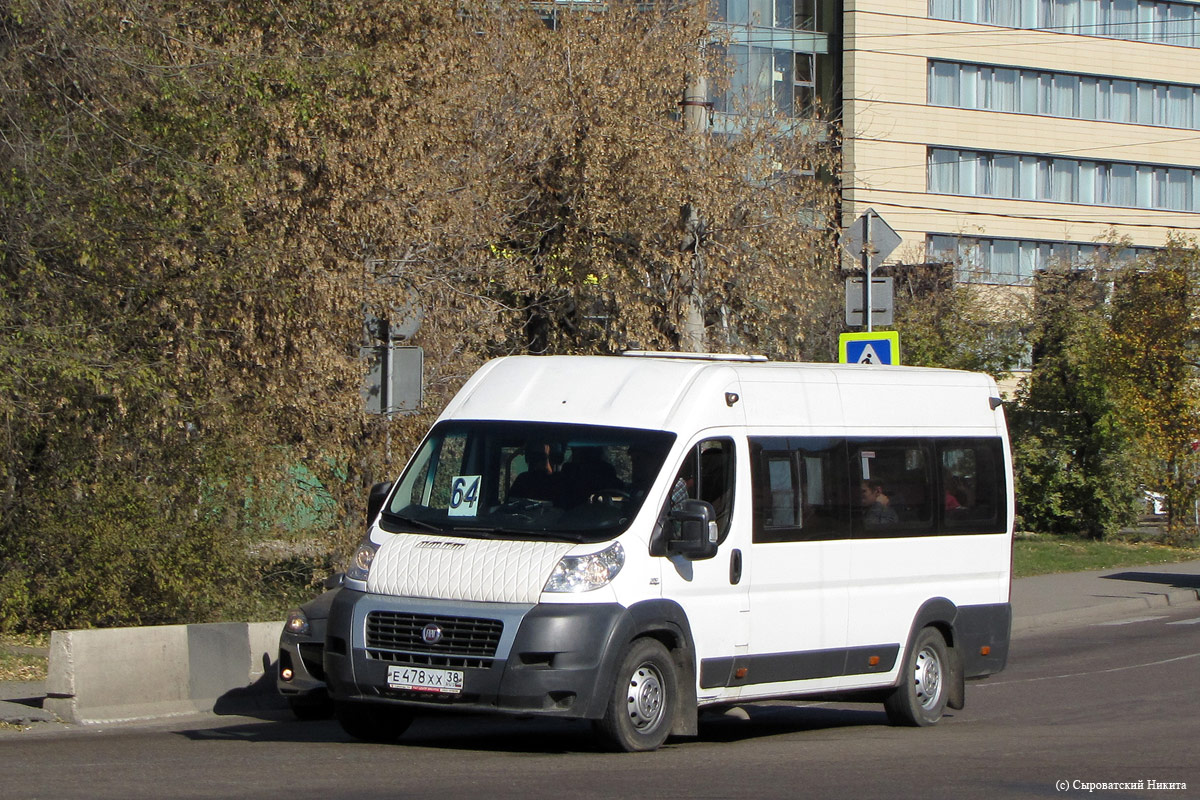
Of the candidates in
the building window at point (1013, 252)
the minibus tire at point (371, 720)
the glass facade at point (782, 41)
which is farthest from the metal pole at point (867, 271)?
the building window at point (1013, 252)

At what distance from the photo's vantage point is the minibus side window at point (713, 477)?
30.4ft

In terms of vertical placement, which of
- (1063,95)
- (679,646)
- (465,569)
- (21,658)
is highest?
(1063,95)

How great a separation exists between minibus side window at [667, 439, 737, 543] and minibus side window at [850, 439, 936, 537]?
1.34 metres

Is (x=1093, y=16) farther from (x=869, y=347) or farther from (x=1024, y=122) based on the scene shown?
(x=869, y=347)

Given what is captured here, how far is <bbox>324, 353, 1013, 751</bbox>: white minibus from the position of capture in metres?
8.56

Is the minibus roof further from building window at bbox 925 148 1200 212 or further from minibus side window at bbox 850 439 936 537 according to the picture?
building window at bbox 925 148 1200 212

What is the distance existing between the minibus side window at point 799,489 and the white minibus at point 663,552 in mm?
16

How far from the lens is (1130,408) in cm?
3309

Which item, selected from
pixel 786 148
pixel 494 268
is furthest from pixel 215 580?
pixel 786 148

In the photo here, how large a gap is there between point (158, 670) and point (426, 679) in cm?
348

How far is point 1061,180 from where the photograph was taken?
67000 millimetres

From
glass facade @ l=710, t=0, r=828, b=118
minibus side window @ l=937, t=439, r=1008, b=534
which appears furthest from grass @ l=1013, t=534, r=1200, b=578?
glass facade @ l=710, t=0, r=828, b=118

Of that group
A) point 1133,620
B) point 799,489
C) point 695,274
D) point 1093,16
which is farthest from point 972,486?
point 1093,16

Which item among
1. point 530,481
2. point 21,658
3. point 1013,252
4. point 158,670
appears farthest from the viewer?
point 1013,252
